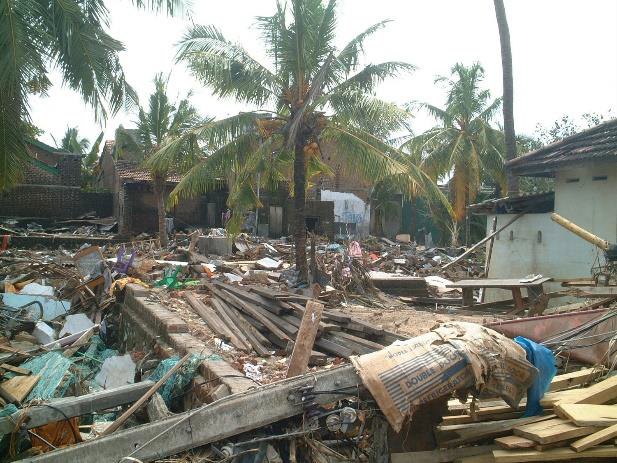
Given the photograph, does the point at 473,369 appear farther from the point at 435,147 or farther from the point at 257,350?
the point at 435,147

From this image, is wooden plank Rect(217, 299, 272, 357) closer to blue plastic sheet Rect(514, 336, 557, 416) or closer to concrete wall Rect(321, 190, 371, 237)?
blue plastic sheet Rect(514, 336, 557, 416)

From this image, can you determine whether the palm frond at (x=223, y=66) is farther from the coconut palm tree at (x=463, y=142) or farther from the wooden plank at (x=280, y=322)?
the coconut palm tree at (x=463, y=142)

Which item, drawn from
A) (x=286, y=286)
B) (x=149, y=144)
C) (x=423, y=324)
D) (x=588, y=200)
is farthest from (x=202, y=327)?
(x=149, y=144)

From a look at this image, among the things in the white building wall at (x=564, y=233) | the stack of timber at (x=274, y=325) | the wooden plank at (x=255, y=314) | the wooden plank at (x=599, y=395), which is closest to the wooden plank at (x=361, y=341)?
the stack of timber at (x=274, y=325)

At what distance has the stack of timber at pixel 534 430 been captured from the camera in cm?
377

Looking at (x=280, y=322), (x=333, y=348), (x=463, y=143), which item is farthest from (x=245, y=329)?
(x=463, y=143)

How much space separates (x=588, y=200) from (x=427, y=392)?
378 inches

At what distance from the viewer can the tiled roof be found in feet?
95.8

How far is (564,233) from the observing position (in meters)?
12.7

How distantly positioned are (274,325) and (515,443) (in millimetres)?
5596

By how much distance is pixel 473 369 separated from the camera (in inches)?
155

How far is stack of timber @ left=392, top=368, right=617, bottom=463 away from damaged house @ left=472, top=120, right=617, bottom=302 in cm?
689

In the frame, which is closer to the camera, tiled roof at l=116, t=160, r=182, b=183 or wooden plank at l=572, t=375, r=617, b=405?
wooden plank at l=572, t=375, r=617, b=405

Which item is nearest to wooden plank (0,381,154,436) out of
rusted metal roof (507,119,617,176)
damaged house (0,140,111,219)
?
rusted metal roof (507,119,617,176)
